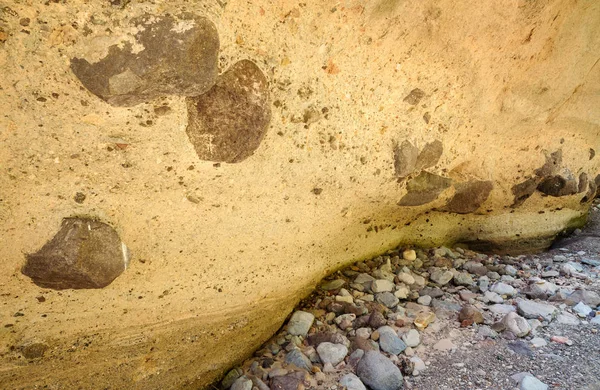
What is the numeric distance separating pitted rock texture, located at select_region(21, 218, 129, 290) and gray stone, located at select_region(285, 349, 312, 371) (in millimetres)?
550

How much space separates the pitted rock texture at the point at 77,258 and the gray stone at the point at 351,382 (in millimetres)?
635

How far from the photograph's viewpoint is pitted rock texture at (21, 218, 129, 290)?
0.87m

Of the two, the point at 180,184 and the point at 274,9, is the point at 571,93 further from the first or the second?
the point at 180,184

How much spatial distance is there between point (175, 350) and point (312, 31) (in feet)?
2.81

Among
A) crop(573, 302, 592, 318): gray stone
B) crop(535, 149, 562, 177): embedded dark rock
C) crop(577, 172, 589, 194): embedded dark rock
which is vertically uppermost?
crop(535, 149, 562, 177): embedded dark rock

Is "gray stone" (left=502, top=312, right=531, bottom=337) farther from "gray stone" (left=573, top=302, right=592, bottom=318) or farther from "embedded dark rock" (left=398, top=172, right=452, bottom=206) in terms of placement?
"embedded dark rock" (left=398, top=172, right=452, bottom=206)

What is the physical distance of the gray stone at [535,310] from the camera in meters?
1.39

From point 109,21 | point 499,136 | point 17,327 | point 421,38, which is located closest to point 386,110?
Result: point 421,38

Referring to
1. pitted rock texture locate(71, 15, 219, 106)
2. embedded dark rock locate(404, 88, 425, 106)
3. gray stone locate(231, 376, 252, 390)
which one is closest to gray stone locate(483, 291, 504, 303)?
embedded dark rock locate(404, 88, 425, 106)

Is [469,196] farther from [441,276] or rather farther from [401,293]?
[401,293]

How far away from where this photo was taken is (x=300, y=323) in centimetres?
135

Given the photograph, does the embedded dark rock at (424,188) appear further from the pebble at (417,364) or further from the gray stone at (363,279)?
the pebble at (417,364)

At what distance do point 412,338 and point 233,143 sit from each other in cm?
76

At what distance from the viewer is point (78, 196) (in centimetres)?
90
